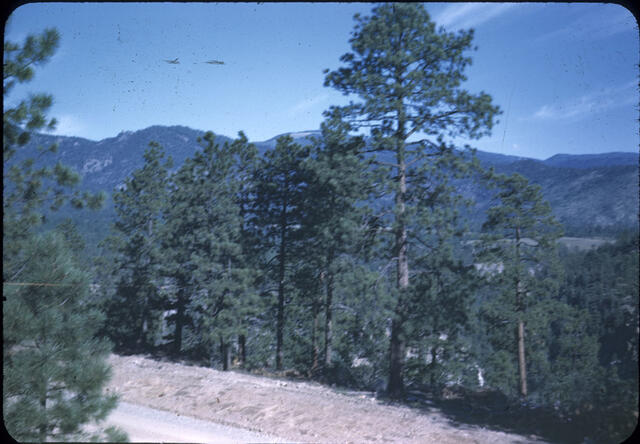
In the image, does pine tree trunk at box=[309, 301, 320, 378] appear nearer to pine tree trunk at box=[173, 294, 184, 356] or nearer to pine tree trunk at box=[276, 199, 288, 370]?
pine tree trunk at box=[276, 199, 288, 370]

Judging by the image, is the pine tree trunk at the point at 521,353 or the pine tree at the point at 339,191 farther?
the pine tree trunk at the point at 521,353

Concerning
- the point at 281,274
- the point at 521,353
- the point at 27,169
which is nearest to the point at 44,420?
the point at 27,169

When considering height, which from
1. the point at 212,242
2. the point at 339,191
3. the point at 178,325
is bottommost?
the point at 178,325

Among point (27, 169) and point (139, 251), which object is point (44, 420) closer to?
point (27, 169)

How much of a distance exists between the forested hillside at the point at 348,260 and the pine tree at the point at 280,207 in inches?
3.7

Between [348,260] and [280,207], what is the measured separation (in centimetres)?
578

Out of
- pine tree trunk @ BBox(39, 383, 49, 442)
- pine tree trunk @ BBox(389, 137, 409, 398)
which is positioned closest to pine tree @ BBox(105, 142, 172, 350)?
pine tree trunk @ BBox(389, 137, 409, 398)

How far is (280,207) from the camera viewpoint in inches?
689

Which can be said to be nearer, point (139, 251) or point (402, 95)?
point (402, 95)

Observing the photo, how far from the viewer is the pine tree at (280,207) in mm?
16703

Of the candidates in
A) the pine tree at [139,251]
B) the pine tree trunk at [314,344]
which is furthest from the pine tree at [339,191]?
the pine tree at [139,251]

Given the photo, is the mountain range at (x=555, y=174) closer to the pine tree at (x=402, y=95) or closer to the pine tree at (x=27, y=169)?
the pine tree at (x=402, y=95)

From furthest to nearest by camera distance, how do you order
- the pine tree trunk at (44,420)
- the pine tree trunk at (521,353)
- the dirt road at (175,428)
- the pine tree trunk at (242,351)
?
1. the pine tree trunk at (242,351)
2. the pine tree trunk at (521,353)
3. the dirt road at (175,428)
4. the pine tree trunk at (44,420)

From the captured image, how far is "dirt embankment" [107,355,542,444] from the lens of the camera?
782cm
